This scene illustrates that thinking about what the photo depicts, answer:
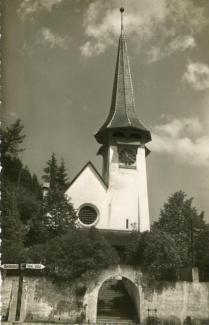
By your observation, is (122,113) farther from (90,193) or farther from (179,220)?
(179,220)

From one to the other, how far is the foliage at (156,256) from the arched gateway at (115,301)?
2.29ft

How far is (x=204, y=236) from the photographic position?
2308 cm

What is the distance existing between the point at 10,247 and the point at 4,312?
2.59m

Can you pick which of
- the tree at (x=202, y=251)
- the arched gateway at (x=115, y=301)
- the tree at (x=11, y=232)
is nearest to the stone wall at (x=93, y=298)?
the arched gateway at (x=115, y=301)

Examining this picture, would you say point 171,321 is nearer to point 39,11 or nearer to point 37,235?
point 37,235

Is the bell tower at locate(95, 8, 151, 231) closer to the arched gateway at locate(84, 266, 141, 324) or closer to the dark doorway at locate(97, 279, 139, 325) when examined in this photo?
the dark doorway at locate(97, 279, 139, 325)

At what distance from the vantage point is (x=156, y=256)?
1906 centimetres

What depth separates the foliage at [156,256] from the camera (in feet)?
62.3

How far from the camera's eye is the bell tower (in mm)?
28531

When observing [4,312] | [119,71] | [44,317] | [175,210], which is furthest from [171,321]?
[119,71]

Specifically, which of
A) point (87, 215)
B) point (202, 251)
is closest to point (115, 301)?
point (202, 251)

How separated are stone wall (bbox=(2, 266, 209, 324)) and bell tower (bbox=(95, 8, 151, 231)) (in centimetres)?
919

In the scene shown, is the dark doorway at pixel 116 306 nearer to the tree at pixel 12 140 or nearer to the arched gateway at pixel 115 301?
the arched gateway at pixel 115 301

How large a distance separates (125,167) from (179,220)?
626cm
